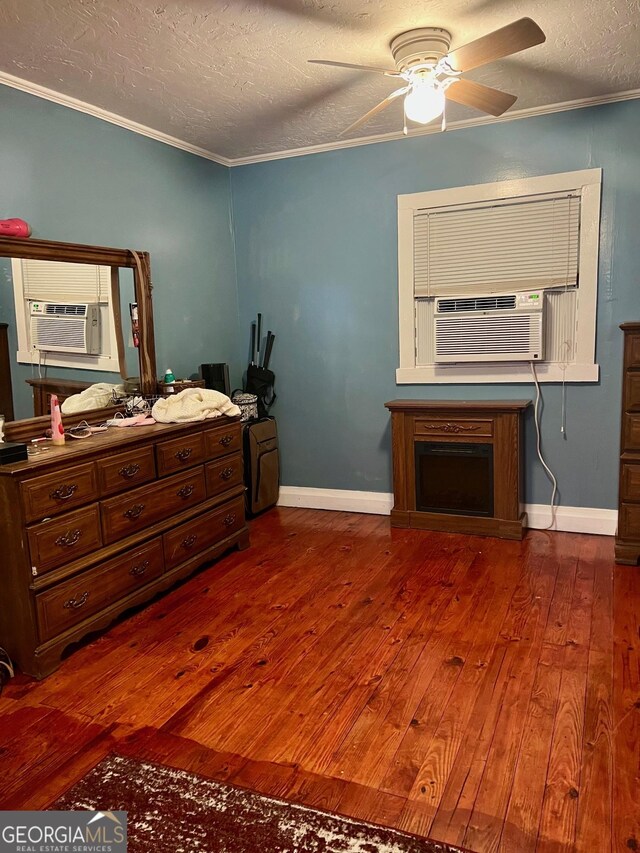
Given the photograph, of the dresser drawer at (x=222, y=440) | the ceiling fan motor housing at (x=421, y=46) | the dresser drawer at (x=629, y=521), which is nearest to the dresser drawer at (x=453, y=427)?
the dresser drawer at (x=629, y=521)

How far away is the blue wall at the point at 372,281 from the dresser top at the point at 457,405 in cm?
15

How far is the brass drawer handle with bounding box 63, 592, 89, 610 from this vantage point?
259 cm

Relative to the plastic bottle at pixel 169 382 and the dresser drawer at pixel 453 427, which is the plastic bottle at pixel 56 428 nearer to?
the plastic bottle at pixel 169 382

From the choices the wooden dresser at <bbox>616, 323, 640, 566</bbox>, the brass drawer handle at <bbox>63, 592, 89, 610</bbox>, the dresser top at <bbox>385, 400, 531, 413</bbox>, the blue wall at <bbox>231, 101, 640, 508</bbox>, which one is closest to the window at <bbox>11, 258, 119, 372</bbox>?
the brass drawer handle at <bbox>63, 592, 89, 610</bbox>

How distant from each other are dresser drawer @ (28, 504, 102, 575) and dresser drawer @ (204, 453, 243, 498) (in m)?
0.86

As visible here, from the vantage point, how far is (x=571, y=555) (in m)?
3.58

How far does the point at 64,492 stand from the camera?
2580 millimetres

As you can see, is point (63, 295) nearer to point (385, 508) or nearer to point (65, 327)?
point (65, 327)

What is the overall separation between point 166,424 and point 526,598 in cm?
208

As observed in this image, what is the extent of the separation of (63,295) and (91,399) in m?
0.58

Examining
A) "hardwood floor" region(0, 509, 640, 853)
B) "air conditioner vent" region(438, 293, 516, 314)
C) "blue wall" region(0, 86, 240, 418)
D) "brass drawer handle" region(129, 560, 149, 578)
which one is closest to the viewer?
"hardwood floor" region(0, 509, 640, 853)

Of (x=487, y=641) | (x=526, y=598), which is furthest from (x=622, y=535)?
(x=487, y=641)

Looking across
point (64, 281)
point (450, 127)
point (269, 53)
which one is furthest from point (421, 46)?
point (64, 281)

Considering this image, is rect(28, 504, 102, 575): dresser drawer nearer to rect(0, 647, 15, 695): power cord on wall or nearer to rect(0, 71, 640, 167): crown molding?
rect(0, 647, 15, 695): power cord on wall
